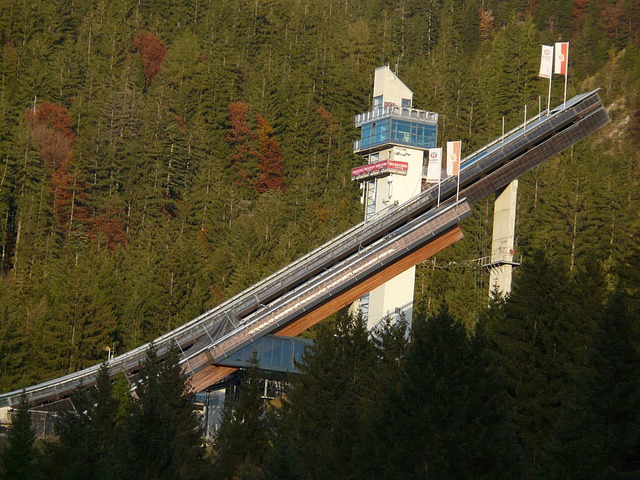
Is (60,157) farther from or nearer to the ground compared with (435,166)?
farther from the ground

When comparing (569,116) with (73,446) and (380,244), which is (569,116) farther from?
(73,446)

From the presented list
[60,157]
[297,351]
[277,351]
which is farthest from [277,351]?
[60,157]

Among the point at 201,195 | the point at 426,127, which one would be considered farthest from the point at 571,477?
the point at 201,195

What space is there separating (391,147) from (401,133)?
3.28ft

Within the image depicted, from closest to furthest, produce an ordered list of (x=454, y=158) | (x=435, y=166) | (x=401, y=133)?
(x=454, y=158)
(x=435, y=166)
(x=401, y=133)

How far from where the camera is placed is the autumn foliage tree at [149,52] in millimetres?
125000

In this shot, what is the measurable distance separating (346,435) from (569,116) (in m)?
30.5

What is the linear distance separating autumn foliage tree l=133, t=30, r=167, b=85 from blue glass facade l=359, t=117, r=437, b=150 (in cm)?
6367

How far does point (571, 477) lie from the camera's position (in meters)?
23.5

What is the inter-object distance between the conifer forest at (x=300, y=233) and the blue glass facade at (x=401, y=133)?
9599 millimetres

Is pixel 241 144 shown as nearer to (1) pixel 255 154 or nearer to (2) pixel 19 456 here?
(1) pixel 255 154

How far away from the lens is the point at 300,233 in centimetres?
8169

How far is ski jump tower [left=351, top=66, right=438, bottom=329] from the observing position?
6369 centimetres

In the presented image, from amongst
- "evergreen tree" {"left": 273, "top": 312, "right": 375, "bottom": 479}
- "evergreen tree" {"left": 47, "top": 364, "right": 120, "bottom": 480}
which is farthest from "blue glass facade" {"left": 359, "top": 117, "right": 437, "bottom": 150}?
"evergreen tree" {"left": 47, "top": 364, "right": 120, "bottom": 480}
